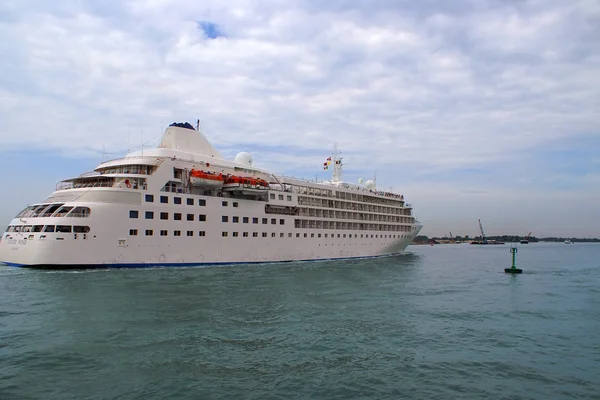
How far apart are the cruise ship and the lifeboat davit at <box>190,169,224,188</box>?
0.33ft

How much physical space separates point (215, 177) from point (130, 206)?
9008 millimetres

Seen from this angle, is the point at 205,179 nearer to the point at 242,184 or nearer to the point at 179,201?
the point at 179,201

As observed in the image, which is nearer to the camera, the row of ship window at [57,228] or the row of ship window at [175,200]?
the row of ship window at [57,228]

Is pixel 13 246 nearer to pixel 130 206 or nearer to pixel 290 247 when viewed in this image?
pixel 130 206

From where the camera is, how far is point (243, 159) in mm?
46719

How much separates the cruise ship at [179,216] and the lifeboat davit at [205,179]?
3.9 inches

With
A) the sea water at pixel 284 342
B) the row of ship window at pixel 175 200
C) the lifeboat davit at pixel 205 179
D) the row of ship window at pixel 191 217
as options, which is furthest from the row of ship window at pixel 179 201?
the sea water at pixel 284 342

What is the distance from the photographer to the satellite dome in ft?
153

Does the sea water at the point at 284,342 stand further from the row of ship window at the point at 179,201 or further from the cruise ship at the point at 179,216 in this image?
the row of ship window at the point at 179,201

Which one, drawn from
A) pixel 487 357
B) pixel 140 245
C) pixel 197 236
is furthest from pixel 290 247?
pixel 487 357

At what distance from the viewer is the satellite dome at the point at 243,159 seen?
4659 cm

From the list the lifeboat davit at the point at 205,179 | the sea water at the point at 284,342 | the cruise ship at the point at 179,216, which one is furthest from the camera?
the lifeboat davit at the point at 205,179

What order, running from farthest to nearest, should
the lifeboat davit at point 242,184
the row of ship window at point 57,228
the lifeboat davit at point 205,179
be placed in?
the lifeboat davit at point 242,184
the lifeboat davit at point 205,179
the row of ship window at point 57,228

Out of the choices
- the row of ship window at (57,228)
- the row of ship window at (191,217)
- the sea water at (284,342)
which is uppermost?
the row of ship window at (191,217)
